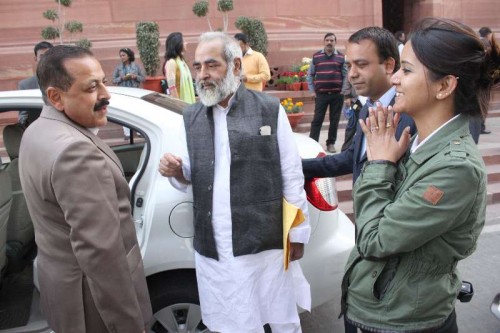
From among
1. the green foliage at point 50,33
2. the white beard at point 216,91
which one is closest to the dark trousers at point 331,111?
the white beard at point 216,91

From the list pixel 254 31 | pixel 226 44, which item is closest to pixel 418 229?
pixel 226 44

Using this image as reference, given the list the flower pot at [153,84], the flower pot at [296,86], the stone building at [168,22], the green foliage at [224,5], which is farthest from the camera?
the stone building at [168,22]

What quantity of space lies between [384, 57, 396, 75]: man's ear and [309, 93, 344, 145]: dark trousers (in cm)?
554

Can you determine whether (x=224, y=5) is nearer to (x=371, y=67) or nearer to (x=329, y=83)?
(x=329, y=83)

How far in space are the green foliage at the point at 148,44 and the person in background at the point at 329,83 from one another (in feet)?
15.7

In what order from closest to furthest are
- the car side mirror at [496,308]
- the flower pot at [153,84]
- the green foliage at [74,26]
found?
the car side mirror at [496,308] → the flower pot at [153,84] → the green foliage at [74,26]

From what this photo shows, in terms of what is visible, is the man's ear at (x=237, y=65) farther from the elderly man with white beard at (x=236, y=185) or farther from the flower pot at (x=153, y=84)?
the flower pot at (x=153, y=84)

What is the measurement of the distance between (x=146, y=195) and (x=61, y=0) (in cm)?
1013

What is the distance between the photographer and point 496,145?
7570mm

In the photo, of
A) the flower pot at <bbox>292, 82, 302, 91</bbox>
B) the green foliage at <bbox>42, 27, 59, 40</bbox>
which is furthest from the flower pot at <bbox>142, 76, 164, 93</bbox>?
the green foliage at <bbox>42, 27, 59, 40</bbox>

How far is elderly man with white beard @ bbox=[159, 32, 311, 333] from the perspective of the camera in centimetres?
232

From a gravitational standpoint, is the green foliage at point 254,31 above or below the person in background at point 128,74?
above

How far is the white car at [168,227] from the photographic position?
2.54m

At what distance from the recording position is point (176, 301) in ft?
8.70
